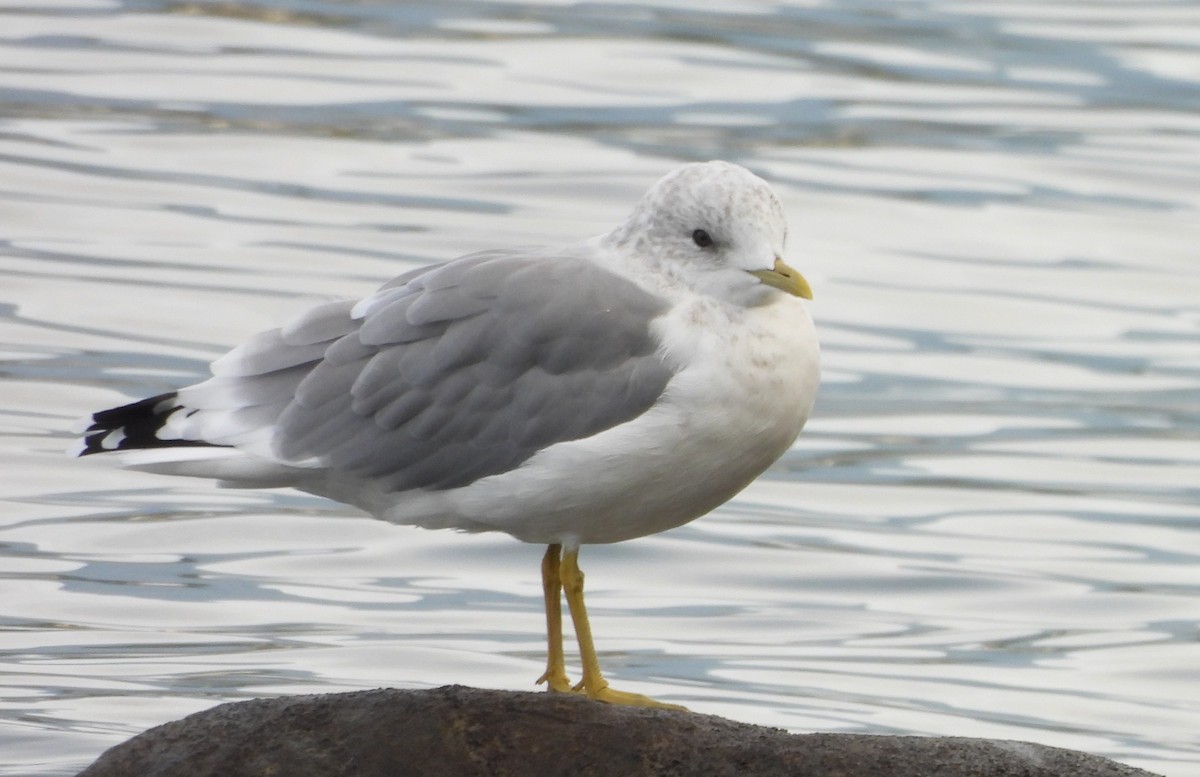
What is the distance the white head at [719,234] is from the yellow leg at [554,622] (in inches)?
36.4

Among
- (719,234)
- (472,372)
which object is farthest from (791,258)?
(719,234)

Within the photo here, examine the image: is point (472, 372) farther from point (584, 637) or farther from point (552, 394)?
point (584, 637)

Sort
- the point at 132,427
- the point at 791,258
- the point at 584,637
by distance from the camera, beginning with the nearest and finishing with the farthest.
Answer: the point at 584,637
the point at 132,427
the point at 791,258

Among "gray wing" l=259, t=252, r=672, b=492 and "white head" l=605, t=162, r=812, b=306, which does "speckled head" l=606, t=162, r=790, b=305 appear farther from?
"gray wing" l=259, t=252, r=672, b=492

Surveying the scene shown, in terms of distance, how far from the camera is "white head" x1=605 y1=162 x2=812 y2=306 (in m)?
6.74

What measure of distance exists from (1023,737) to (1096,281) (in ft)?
26.7

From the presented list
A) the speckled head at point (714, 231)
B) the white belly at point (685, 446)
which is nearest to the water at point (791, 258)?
the white belly at point (685, 446)

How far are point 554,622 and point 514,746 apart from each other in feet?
2.14

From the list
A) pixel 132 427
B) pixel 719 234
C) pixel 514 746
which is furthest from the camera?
pixel 132 427

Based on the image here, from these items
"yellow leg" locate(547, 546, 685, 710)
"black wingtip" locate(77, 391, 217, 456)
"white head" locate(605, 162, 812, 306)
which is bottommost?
"yellow leg" locate(547, 546, 685, 710)

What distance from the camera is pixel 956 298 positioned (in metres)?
16.6

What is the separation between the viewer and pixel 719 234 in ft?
22.3

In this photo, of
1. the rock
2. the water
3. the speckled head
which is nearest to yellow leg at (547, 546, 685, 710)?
the rock

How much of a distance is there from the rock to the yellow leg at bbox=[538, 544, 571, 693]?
334mm
